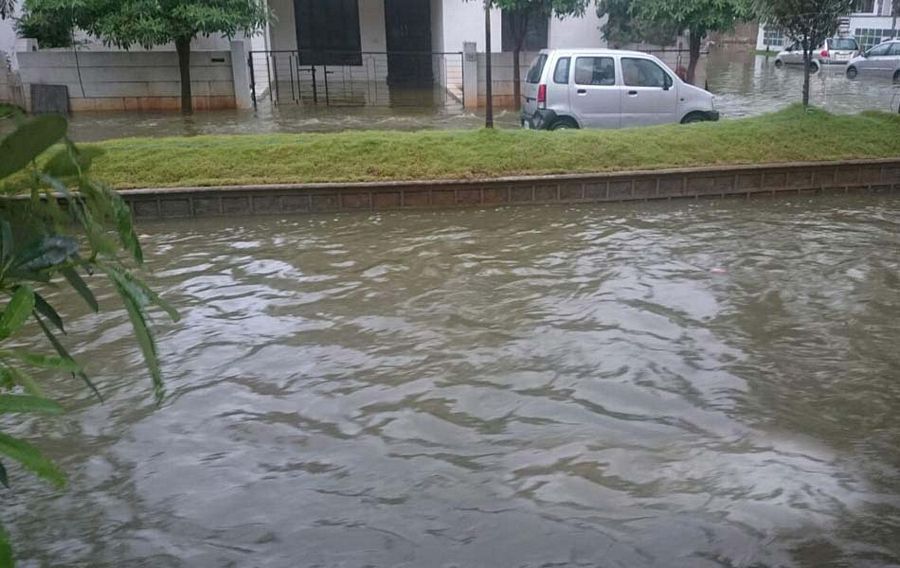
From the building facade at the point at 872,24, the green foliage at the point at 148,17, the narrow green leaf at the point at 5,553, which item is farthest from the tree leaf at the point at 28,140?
the building facade at the point at 872,24

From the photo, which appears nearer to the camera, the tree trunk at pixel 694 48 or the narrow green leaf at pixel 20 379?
the narrow green leaf at pixel 20 379

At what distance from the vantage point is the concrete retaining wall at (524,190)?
10109mm

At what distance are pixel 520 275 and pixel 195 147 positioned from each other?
5.91 m

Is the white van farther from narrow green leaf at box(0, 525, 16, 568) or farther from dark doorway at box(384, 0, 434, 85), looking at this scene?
narrow green leaf at box(0, 525, 16, 568)

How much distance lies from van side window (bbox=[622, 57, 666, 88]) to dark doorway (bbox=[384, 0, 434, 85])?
12476 millimetres

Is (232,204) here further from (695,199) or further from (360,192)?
(695,199)

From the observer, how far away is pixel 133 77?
1853 centimetres

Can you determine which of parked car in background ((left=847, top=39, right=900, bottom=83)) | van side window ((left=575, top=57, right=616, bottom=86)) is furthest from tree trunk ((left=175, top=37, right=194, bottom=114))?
parked car in background ((left=847, top=39, right=900, bottom=83))

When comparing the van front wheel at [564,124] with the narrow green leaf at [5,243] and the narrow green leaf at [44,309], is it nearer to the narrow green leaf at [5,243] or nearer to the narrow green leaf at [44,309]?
the narrow green leaf at [44,309]

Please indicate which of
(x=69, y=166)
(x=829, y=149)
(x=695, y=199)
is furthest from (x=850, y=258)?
(x=69, y=166)

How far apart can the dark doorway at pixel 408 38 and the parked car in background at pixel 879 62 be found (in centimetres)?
1649

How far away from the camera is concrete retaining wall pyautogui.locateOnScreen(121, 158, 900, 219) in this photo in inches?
398

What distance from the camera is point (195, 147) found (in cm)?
1141

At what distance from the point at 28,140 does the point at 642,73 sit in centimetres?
1335
